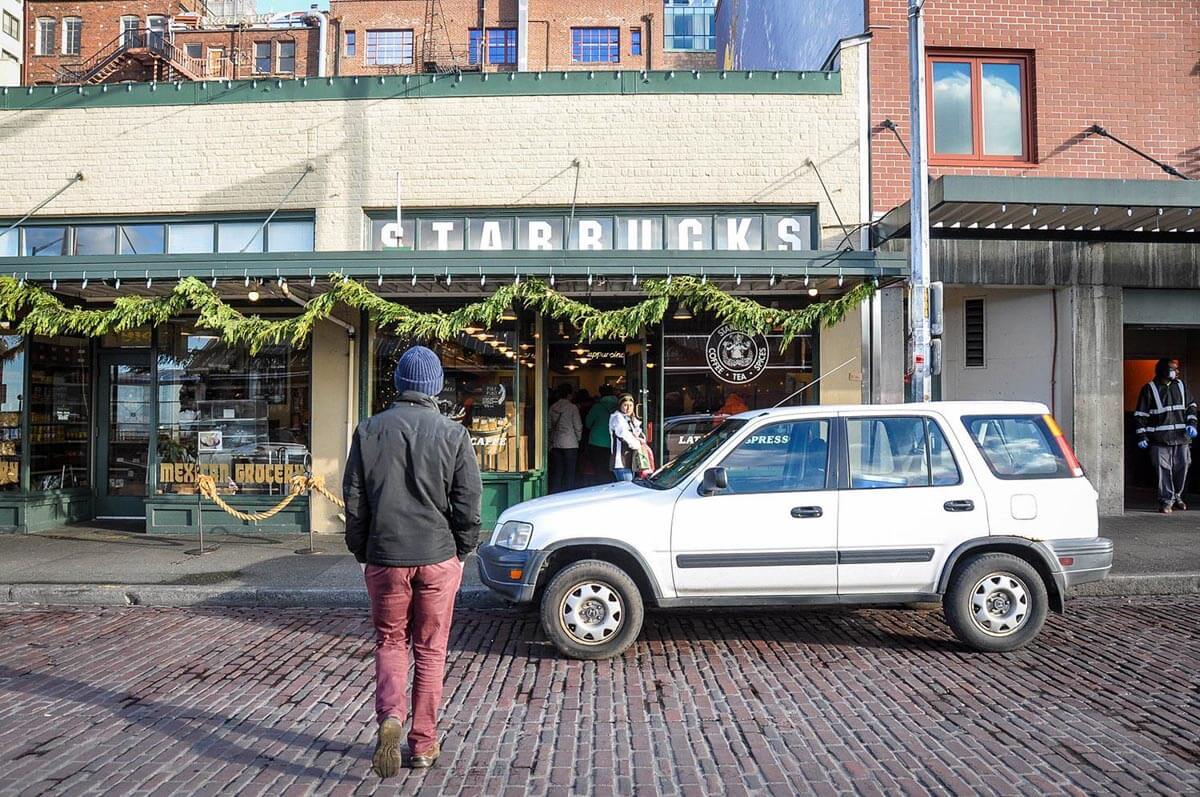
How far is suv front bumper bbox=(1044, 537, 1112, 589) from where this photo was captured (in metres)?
5.68

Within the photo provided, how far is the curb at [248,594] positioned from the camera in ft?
24.1

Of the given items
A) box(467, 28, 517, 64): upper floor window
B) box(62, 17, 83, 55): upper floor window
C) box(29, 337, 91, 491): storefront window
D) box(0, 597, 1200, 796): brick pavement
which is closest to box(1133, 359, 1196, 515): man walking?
box(0, 597, 1200, 796): brick pavement

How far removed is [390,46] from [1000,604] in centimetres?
4218

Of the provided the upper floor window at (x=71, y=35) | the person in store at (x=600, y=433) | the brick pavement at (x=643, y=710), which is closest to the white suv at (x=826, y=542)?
the brick pavement at (x=643, y=710)

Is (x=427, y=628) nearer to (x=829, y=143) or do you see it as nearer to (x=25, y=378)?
(x=829, y=143)

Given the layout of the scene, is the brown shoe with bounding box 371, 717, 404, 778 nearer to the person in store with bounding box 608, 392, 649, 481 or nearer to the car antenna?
the person in store with bounding box 608, 392, 649, 481

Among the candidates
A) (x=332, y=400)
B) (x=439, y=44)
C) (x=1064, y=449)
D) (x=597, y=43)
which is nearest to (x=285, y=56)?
(x=439, y=44)

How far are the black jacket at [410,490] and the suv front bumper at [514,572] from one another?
1.82 meters

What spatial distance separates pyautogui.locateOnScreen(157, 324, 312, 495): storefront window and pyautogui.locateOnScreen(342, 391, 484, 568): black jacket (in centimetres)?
762

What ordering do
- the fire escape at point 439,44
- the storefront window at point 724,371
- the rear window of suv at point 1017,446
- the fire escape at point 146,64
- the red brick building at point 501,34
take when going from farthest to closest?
1. the red brick building at point 501,34
2. the fire escape at point 439,44
3. the fire escape at point 146,64
4. the storefront window at point 724,371
5. the rear window of suv at point 1017,446

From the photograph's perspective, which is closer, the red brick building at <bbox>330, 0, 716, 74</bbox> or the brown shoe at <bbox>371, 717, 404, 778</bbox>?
the brown shoe at <bbox>371, 717, 404, 778</bbox>

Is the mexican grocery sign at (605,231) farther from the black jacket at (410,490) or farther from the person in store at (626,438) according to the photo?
the black jacket at (410,490)

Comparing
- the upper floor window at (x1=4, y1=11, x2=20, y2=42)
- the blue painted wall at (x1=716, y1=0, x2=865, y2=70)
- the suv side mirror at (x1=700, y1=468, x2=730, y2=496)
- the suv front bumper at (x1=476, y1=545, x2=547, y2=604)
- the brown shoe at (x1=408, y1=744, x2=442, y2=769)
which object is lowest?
the brown shoe at (x1=408, y1=744, x2=442, y2=769)

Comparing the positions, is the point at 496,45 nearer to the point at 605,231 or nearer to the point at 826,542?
the point at 605,231
